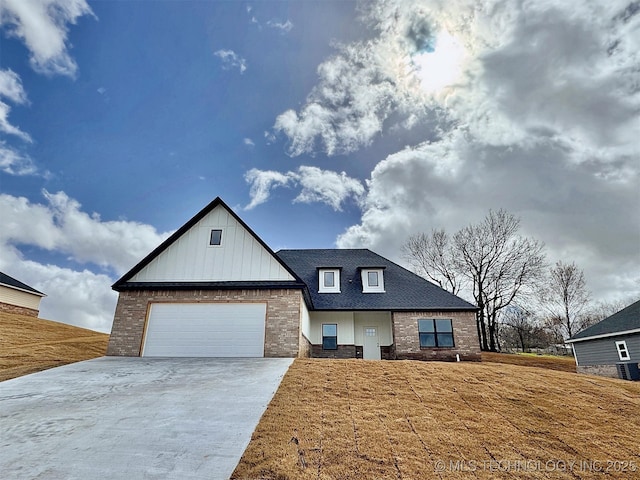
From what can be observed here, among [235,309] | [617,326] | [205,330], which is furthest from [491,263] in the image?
[205,330]

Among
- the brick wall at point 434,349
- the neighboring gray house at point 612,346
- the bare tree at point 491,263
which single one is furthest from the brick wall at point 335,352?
the bare tree at point 491,263

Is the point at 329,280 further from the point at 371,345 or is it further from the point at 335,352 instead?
the point at 371,345

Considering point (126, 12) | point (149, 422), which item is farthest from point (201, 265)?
point (126, 12)

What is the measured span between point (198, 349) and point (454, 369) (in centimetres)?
984

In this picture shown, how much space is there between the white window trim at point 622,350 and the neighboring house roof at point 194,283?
56.7 feet

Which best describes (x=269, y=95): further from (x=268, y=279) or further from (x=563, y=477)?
(x=563, y=477)

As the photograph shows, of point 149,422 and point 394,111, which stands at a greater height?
point 394,111

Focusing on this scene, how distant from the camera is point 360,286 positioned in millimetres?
19047

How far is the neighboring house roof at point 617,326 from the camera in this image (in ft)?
54.1

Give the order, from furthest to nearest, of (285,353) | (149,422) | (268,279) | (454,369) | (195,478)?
(268,279) < (285,353) < (454,369) < (149,422) < (195,478)

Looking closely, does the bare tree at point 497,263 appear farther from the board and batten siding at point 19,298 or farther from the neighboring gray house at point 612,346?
the board and batten siding at point 19,298

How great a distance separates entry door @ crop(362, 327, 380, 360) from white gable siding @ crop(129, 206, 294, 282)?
22.2 ft

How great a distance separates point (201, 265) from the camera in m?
14.1

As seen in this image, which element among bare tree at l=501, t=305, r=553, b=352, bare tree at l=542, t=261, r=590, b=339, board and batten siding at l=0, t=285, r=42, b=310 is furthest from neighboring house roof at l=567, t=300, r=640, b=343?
board and batten siding at l=0, t=285, r=42, b=310
